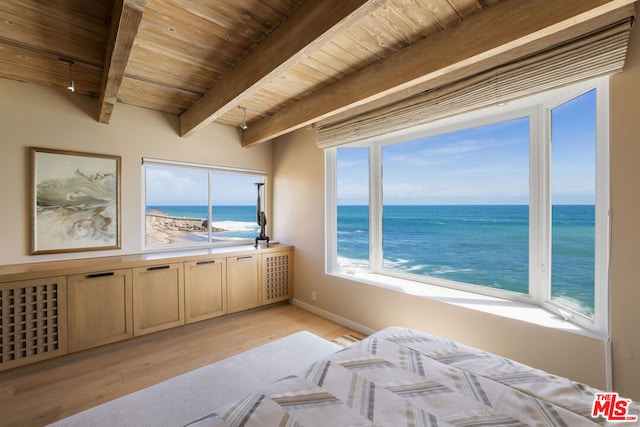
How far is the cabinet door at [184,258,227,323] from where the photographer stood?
3012mm

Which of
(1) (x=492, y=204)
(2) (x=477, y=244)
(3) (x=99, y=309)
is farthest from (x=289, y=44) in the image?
(3) (x=99, y=309)

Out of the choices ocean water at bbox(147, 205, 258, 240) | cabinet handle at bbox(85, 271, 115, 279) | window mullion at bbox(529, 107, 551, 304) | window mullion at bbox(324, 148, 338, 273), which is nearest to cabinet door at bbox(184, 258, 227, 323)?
cabinet handle at bbox(85, 271, 115, 279)

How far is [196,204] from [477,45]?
133 inches

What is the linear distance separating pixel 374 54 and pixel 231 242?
299 cm

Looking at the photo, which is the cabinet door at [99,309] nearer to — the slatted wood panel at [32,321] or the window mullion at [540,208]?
the slatted wood panel at [32,321]

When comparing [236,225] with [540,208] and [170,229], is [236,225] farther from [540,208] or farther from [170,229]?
[540,208]

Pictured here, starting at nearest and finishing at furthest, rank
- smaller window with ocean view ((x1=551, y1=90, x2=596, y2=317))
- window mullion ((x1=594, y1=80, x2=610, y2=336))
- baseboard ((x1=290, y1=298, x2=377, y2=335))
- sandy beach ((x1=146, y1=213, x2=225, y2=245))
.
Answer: window mullion ((x1=594, y1=80, x2=610, y2=336))
smaller window with ocean view ((x1=551, y1=90, x2=596, y2=317))
baseboard ((x1=290, y1=298, x2=377, y2=335))
sandy beach ((x1=146, y1=213, x2=225, y2=245))

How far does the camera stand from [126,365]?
2344mm

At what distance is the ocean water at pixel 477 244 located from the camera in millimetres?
1827

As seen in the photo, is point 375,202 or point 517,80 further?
point 375,202

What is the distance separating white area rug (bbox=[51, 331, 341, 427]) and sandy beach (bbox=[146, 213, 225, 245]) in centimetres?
213
